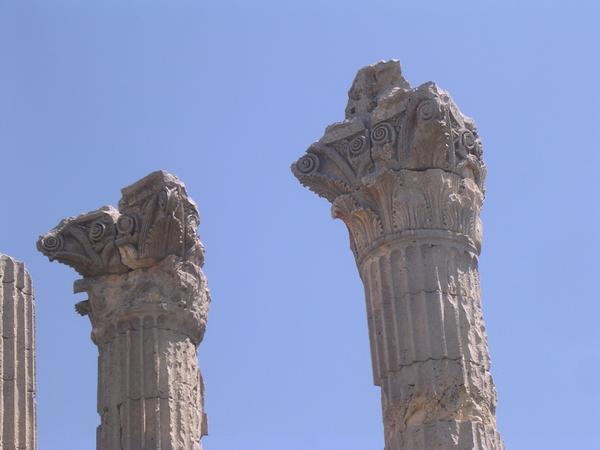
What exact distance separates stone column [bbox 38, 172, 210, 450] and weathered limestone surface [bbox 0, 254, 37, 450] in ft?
9.94

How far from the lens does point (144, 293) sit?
99.3 ft

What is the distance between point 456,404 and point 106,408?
6031mm

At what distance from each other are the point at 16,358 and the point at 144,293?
4131 mm

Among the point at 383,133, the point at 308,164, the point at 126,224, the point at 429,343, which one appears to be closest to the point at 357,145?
the point at 383,133

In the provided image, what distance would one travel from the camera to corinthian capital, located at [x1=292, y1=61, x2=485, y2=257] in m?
28.2

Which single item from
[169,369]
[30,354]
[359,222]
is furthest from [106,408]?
[359,222]

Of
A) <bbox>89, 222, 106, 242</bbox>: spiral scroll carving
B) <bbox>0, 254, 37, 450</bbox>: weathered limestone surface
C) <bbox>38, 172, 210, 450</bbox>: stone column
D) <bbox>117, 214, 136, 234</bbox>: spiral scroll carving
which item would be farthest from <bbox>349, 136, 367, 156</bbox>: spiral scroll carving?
<bbox>0, 254, 37, 450</bbox>: weathered limestone surface

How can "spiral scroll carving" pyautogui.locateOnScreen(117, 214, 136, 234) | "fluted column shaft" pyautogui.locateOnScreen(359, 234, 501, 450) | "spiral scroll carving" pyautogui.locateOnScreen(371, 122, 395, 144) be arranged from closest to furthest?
1. "fluted column shaft" pyautogui.locateOnScreen(359, 234, 501, 450)
2. "spiral scroll carving" pyautogui.locateOnScreen(371, 122, 395, 144)
3. "spiral scroll carving" pyautogui.locateOnScreen(117, 214, 136, 234)

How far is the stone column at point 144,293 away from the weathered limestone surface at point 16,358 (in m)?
3.03

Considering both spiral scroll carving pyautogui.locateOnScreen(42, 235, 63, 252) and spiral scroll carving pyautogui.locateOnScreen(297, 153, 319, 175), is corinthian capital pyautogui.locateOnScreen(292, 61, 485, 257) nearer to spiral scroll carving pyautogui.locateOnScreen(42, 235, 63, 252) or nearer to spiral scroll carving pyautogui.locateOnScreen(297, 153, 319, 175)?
spiral scroll carving pyautogui.locateOnScreen(297, 153, 319, 175)

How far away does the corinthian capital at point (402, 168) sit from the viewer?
92.5ft

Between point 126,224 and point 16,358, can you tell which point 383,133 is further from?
point 16,358

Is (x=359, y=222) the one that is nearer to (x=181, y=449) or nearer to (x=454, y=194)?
(x=454, y=194)

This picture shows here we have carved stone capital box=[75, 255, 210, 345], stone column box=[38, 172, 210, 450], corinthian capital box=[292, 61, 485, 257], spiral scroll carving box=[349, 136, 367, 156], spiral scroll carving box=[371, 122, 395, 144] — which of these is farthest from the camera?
carved stone capital box=[75, 255, 210, 345]
